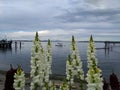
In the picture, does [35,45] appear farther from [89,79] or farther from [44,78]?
[89,79]

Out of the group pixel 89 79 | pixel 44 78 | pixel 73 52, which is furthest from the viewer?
pixel 73 52

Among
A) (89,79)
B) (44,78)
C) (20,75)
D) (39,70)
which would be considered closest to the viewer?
(89,79)

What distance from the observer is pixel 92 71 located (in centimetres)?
602

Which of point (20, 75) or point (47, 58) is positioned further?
point (47, 58)

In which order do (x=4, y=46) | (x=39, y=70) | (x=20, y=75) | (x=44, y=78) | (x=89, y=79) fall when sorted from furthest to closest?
(x=4, y=46), (x=44, y=78), (x=39, y=70), (x=20, y=75), (x=89, y=79)

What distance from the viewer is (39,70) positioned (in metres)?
8.16

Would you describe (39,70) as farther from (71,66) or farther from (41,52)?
(71,66)

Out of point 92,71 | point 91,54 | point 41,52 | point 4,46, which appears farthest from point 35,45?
point 4,46

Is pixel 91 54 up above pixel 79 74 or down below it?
above

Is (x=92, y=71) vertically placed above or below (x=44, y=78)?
above

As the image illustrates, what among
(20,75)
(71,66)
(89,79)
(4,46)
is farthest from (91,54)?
(4,46)

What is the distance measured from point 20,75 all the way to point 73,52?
3321mm

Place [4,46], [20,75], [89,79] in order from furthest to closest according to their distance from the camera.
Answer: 1. [4,46]
2. [20,75]
3. [89,79]

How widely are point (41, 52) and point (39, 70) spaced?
1.96 feet
